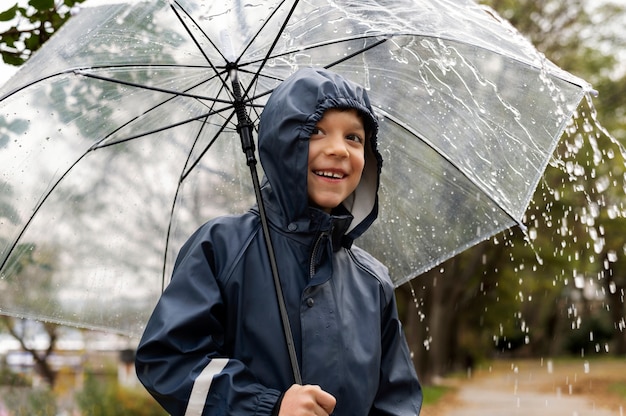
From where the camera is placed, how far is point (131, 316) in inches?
136

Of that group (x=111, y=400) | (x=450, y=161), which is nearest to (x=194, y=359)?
(x=450, y=161)

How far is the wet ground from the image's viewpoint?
54.4 ft

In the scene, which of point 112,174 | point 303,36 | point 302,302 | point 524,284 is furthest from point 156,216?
point 524,284

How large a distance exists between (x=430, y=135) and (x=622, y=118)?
62.3ft

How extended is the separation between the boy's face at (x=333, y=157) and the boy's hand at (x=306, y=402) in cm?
58

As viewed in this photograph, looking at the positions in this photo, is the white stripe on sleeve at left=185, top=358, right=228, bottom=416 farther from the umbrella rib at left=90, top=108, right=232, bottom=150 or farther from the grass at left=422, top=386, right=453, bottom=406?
the grass at left=422, top=386, right=453, bottom=406

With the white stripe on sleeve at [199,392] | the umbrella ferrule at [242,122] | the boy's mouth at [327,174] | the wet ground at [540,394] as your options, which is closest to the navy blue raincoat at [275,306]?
the white stripe on sleeve at [199,392]

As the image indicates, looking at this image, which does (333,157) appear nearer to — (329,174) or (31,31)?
(329,174)

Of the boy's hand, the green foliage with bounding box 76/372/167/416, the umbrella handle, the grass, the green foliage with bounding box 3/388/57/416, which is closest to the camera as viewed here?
the boy's hand

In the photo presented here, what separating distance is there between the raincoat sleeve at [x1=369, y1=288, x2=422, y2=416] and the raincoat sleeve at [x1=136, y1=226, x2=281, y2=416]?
489mm

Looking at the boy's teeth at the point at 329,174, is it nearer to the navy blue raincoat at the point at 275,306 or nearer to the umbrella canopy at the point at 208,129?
the navy blue raincoat at the point at 275,306

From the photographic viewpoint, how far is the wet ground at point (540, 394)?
1659 centimetres

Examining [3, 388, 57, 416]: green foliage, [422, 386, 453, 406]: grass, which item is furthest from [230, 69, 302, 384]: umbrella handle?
[422, 386, 453, 406]: grass

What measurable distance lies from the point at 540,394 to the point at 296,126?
776 inches
